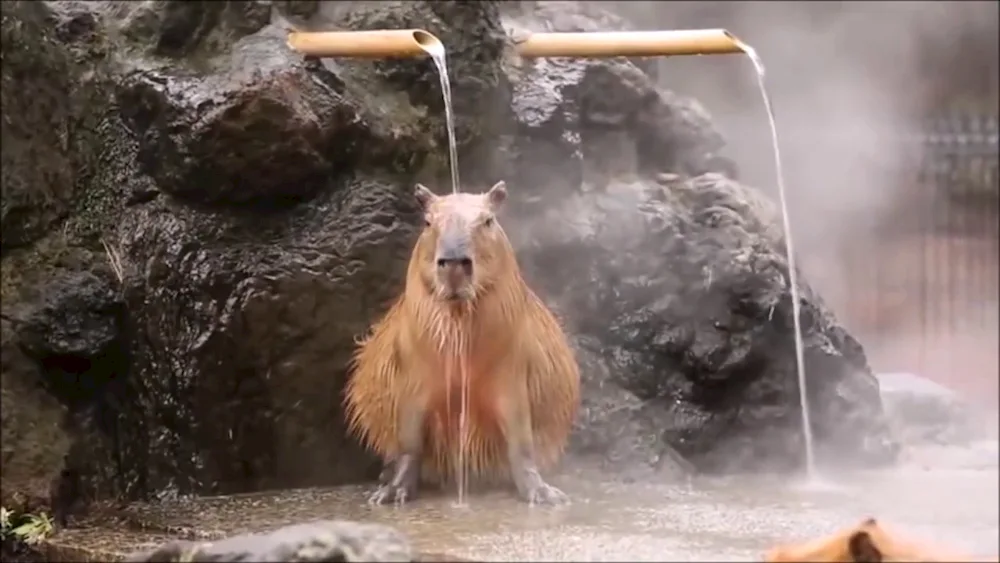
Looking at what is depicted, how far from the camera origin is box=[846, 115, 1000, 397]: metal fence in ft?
19.6

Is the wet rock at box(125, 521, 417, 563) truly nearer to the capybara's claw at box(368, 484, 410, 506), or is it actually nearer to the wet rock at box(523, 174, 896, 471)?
the capybara's claw at box(368, 484, 410, 506)

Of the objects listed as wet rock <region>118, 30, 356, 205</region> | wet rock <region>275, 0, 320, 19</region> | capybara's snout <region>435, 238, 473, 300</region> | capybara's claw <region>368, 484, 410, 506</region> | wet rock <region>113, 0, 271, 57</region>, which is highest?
wet rock <region>275, 0, 320, 19</region>

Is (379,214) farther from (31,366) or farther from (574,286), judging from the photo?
(31,366)

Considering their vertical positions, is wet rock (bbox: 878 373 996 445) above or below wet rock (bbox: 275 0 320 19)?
below

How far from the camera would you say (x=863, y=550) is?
8.36 ft

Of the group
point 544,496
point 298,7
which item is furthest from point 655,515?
point 298,7

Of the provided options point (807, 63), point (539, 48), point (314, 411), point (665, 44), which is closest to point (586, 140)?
point (539, 48)

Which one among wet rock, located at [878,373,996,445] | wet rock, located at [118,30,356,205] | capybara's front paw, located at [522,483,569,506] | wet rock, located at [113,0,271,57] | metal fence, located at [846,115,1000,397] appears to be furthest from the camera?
metal fence, located at [846,115,1000,397]

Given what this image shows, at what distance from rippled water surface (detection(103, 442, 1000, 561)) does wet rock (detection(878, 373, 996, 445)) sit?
39.1 inches

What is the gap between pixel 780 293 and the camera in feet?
14.6

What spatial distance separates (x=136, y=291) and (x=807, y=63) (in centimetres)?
348

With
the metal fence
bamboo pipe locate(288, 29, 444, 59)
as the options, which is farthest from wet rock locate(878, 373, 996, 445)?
bamboo pipe locate(288, 29, 444, 59)

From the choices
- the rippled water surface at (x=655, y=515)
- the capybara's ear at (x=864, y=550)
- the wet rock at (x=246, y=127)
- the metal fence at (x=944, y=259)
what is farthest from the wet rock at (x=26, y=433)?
the metal fence at (x=944, y=259)

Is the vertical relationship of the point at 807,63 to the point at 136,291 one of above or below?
above
